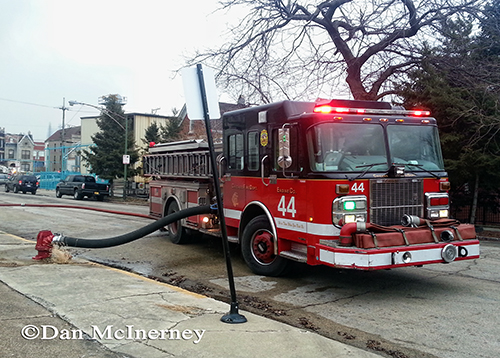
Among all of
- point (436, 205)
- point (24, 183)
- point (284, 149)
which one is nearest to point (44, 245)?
point (284, 149)

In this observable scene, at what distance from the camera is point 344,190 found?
6.40 metres

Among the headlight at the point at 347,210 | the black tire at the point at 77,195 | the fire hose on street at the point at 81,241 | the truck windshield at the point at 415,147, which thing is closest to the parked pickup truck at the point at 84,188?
the black tire at the point at 77,195

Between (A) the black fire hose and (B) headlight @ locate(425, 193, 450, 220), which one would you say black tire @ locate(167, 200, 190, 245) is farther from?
(B) headlight @ locate(425, 193, 450, 220)

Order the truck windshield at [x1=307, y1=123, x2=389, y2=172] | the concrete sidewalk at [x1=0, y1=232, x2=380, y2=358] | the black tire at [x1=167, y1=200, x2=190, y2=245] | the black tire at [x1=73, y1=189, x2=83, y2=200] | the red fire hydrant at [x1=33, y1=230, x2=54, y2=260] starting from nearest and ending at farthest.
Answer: the concrete sidewalk at [x1=0, y1=232, x2=380, y2=358], the truck windshield at [x1=307, y1=123, x2=389, y2=172], the red fire hydrant at [x1=33, y1=230, x2=54, y2=260], the black tire at [x1=167, y1=200, x2=190, y2=245], the black tire at [x1=73, y1=189, x2=83, y2=200]

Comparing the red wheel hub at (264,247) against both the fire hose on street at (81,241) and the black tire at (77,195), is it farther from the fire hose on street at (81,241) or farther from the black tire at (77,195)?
the black tire at (77,195)

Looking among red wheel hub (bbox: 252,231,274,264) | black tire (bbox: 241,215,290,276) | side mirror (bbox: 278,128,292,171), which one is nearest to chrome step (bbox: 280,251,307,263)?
black tire (bbox: 241,215,290,276)

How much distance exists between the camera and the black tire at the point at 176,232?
11047mm

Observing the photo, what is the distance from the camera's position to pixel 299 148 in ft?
22.5

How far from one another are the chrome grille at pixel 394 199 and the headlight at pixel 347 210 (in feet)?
0.73

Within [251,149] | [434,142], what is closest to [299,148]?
[251,149]

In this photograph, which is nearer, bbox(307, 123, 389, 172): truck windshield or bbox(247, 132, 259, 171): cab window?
bbox(307, 123, 389, 172): truck windshield

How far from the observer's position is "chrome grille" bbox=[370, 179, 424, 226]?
6637 millimetres

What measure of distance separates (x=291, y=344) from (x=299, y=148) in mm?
3035

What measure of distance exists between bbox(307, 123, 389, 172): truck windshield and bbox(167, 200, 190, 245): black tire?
5168 mm
